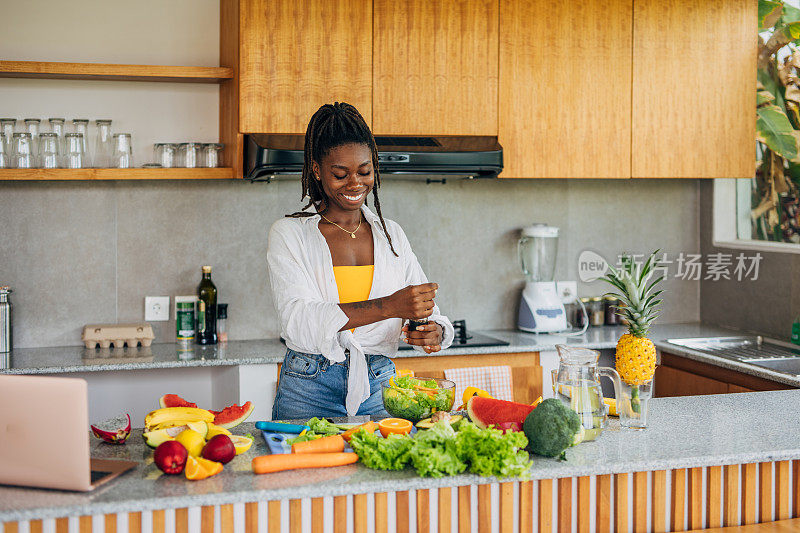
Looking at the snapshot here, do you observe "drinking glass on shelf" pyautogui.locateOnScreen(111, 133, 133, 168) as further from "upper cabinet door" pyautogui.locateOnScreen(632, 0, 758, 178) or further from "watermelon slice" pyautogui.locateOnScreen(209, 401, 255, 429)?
"upper cabinet door" pyautogui.locateOnScreen(632, 0, 758, 178)

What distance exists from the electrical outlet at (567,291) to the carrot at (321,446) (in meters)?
2.46

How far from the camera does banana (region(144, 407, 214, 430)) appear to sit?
6.22 feet

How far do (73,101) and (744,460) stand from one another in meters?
2.96

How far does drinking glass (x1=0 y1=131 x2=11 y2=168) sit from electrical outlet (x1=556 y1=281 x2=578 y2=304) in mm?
2530

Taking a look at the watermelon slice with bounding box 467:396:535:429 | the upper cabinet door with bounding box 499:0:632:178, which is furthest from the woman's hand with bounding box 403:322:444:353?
the upper cabinet door with bounding box 499:0:632:178

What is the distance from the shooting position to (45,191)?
355 centimetres

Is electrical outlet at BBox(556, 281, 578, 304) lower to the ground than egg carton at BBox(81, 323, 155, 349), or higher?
higher

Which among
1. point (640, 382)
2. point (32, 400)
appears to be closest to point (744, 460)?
point (640, 382)

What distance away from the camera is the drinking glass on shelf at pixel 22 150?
3.29 m

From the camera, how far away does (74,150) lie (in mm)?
3334

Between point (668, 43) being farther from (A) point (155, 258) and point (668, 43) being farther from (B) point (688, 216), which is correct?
(A) point (155, 258)

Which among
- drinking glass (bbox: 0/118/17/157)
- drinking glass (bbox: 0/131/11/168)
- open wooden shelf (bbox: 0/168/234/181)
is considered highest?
drinking glass (bbox: 0/118/17/157)

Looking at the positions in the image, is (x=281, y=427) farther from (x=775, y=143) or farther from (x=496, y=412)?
(x=775, y=143)

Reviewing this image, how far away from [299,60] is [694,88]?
1841mm
